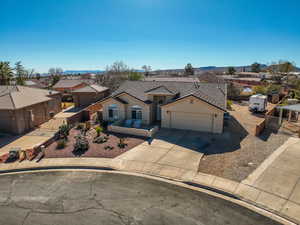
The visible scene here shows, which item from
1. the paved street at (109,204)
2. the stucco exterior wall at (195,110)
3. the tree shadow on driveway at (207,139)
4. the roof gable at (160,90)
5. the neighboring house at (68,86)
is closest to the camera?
the paved street at (109,204)

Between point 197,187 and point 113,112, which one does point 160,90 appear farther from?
point 197,187

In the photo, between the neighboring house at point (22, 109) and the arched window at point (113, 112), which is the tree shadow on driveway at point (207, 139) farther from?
the neighboring house at point (22, 109)

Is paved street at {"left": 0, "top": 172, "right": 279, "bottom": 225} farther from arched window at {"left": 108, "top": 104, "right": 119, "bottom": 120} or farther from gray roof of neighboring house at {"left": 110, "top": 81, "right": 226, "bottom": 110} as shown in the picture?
arched window at {"left": 108, "top": 104, "right": 119, "bottom": 120}

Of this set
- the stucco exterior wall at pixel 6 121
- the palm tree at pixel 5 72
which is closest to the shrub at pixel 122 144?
the stucco exterior wall at pixel 6 121

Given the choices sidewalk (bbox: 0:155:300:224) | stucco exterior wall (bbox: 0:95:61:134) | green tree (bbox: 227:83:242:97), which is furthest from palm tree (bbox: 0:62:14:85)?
green tree (bbox: 227:83:242:97)

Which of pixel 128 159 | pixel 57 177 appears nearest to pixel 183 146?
pixel 128 159

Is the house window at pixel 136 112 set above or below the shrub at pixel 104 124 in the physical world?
above
